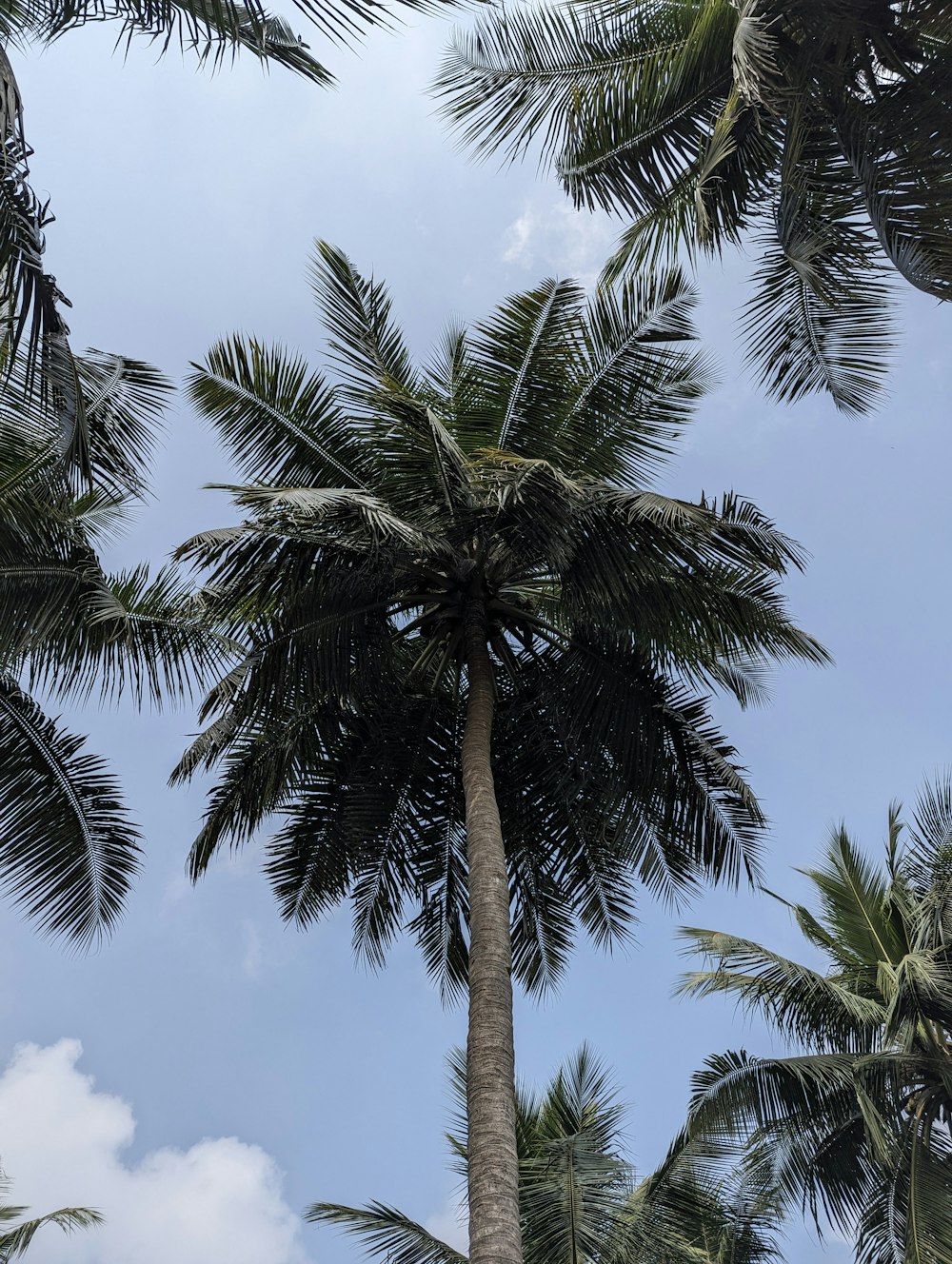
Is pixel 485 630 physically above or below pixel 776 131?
below

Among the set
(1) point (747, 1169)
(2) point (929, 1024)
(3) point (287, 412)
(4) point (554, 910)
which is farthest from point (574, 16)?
(1) point (747, 1169)

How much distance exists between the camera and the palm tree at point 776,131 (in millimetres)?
11094

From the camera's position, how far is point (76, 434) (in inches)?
288

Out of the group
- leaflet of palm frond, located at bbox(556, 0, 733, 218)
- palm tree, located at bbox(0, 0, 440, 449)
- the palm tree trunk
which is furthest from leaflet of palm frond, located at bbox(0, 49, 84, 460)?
leaflet of palm frond, located at bbox(556, 0, 733, 218)

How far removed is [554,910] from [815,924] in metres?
5.40

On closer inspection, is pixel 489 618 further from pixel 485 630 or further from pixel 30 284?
pixel 30 284

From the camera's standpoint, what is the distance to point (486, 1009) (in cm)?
941

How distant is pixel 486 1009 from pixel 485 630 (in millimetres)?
4072

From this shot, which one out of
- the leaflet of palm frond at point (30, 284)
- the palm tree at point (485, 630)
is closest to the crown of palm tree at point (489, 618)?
the palm tree at point (485, 630)

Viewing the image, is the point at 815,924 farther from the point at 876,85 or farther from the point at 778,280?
the point at 876,85

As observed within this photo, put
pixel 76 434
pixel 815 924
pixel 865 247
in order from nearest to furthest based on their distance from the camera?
1. pixel 76 434
2. pixel 865 247
3. pixel 815 924

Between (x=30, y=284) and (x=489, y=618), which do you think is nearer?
(x=30, y=284)

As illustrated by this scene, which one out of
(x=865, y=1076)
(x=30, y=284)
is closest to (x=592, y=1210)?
(x=865, y=1076)

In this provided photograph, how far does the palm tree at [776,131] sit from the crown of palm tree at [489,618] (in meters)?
Result: 1.29
